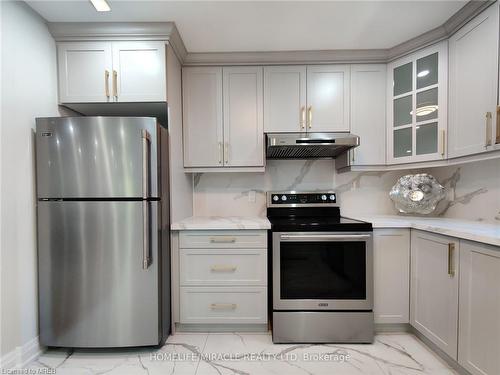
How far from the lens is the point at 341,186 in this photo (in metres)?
2.38

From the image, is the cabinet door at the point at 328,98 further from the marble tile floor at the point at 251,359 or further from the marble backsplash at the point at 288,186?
the marble tile floor at the point at 251,359

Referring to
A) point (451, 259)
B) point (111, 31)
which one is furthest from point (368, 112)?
point (111, 31)

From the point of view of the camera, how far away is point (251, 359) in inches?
60.4

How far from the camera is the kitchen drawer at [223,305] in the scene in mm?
1771

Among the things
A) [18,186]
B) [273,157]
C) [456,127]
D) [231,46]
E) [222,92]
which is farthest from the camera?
[273,157]

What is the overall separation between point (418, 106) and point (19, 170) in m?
2.95

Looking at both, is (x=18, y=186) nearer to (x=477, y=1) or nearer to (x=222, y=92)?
(x=222, y=92)

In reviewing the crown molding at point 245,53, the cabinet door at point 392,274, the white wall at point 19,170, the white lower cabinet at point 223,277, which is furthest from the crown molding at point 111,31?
the cabinet door at point 392,274

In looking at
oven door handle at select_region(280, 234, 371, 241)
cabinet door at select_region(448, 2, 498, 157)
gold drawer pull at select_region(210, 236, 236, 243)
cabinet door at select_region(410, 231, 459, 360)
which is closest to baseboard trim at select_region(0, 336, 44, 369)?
gold drawer pull at select_region(210, 236, 236, 243)

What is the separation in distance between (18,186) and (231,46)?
6.00 feet

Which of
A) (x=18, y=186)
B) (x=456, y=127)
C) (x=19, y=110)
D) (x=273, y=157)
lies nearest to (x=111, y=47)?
(x=19, y=110)

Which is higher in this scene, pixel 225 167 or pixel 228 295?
pixel 225 167

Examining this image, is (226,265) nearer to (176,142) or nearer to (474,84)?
(176,142)

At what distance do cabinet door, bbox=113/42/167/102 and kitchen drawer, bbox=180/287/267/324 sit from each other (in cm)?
151
